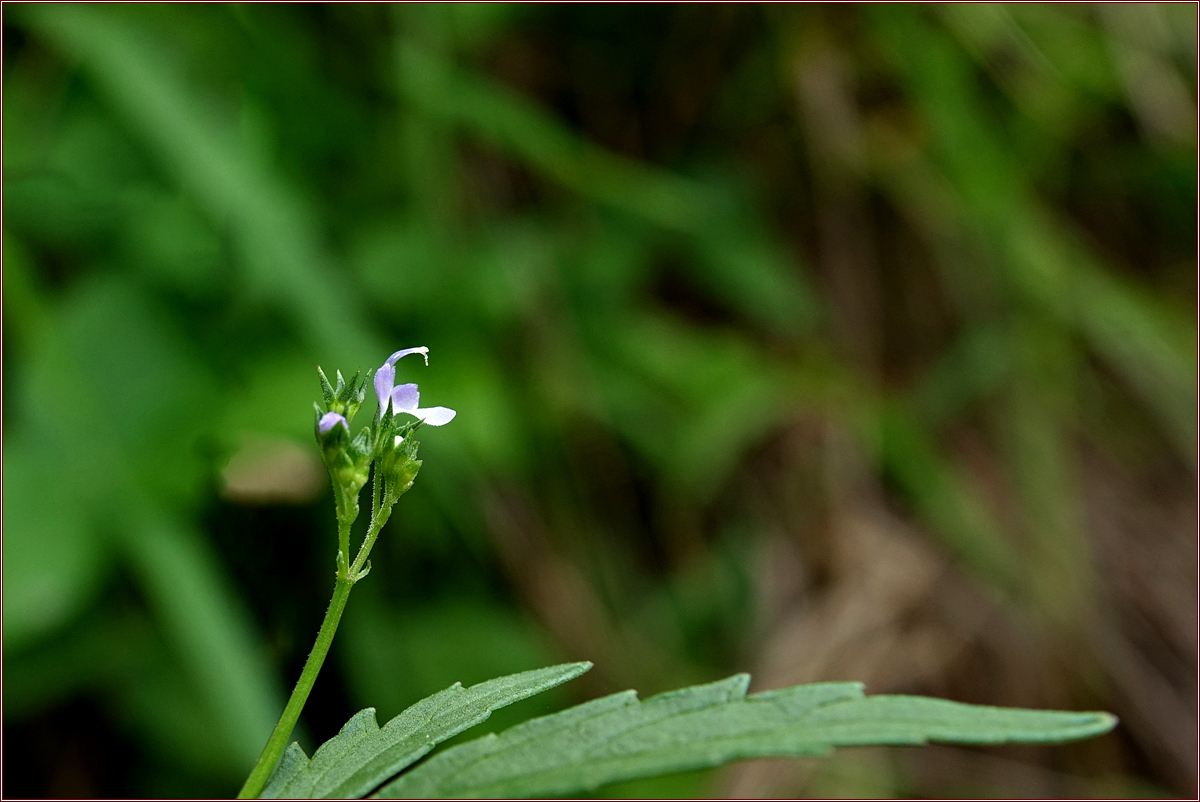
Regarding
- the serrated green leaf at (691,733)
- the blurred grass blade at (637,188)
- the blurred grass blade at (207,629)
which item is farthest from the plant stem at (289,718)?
the blurred grass blade at (637,188)

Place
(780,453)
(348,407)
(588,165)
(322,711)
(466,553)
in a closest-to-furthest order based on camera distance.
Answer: (348,407)
(322,711)
(466,553)
(588,165)
(780,453)

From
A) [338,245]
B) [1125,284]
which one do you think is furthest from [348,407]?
[1125,284]

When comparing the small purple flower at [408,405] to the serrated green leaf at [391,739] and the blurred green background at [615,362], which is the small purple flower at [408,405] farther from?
the blurred green background at [615,362]

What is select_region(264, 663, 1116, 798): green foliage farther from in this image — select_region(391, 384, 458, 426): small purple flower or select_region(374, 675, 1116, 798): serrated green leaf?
select_region(391, 384, 458, 426): small purple flower

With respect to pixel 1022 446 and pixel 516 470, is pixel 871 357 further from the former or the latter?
pixel 516 470

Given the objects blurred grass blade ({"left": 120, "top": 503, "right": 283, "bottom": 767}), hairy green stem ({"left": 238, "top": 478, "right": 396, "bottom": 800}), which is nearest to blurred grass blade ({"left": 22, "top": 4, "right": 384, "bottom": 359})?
blurred grass blade ({"left": 120, "top": 503, "right": 283, "bottom": 767})
